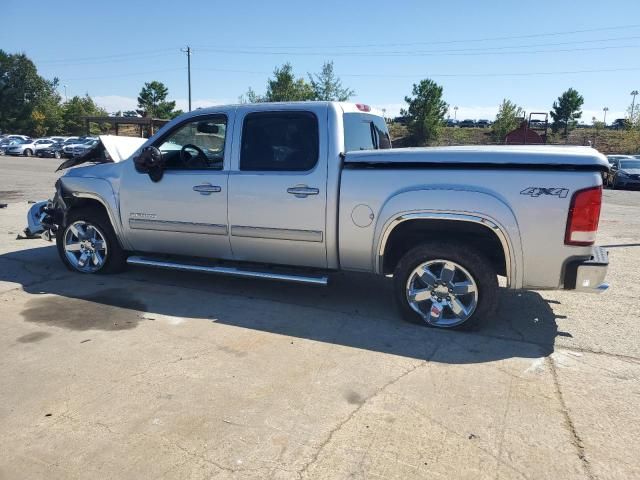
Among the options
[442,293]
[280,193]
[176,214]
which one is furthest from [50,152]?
[442,293]

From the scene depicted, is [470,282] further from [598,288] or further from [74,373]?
[74,373]

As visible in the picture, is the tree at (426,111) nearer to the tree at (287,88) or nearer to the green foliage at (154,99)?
the tree at (287,88)

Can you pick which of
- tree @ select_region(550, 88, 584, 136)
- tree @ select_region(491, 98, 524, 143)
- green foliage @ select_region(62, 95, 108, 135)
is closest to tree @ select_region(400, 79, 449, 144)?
tree @ select_region(491, 98, 524, 143)

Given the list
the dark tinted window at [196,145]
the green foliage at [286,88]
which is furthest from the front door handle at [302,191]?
the green foliage at [286,88]

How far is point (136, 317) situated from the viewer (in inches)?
184

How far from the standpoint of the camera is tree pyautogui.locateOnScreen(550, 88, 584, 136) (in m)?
65.5

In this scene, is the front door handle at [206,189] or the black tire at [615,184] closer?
the front door handle at [206,189]

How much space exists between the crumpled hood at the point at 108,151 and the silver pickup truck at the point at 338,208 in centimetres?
3

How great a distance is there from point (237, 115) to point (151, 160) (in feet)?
3.43

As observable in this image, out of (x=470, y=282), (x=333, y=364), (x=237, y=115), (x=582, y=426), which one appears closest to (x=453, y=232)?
(x=470, y=282)

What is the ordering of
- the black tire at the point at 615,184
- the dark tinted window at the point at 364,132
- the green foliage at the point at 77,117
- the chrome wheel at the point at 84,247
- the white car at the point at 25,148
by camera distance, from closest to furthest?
the dark tinted window at the point at 364,132, the chrome wheel at the point at 84,247, the black tire at the point at 615,184, the white car at the point at 25,148, the green foliage at the point at 77,117

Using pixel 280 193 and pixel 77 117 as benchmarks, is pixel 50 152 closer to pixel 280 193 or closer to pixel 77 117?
pixel 77 117

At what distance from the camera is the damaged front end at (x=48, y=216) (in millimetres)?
6078

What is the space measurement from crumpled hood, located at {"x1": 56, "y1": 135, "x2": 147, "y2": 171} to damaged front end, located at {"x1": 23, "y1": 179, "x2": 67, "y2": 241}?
42 centimetres
